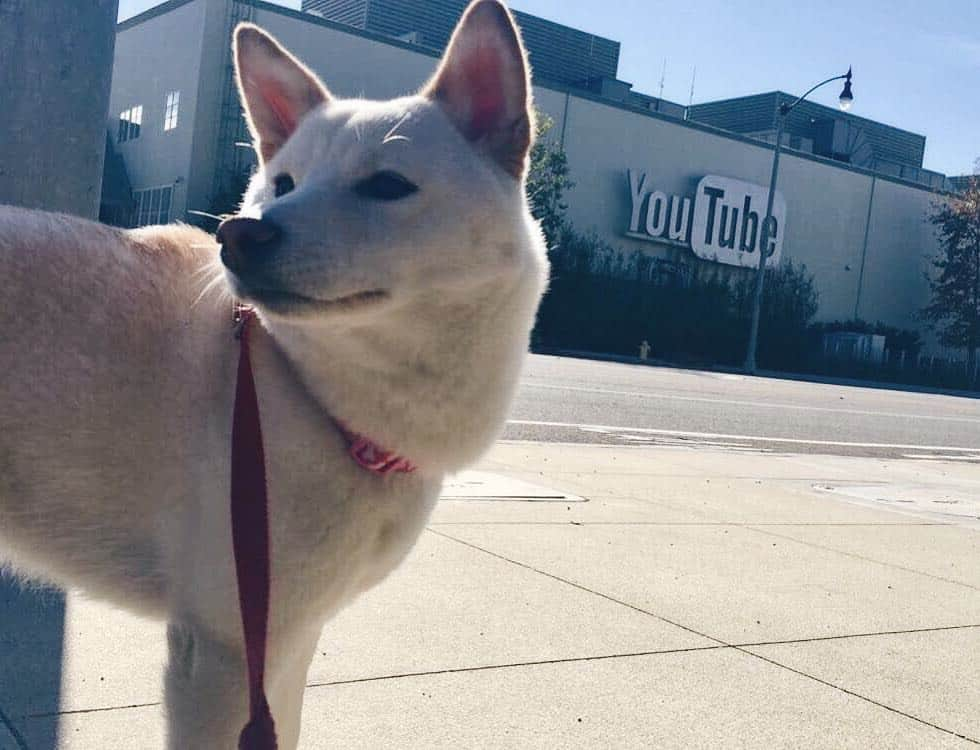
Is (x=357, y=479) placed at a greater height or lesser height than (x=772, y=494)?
greater

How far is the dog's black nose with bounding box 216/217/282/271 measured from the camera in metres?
2.07

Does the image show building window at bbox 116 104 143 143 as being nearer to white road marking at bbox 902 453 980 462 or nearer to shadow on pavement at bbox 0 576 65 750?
white road marking at bbox 902 453 980 462

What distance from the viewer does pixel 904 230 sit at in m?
51.1

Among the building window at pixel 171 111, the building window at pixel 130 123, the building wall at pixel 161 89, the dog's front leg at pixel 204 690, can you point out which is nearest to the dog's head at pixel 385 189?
the dog's front leg at pixel 204 690

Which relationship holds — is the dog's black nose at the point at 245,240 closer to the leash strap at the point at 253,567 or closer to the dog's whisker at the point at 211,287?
the dog's whisker at the point at 211,287

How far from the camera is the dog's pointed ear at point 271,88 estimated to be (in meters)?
2.61

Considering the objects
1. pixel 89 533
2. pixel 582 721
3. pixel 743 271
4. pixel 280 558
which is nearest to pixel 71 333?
pixel 89 533

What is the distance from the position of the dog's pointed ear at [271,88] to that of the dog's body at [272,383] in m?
0.22

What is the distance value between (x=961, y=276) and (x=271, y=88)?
5122cm

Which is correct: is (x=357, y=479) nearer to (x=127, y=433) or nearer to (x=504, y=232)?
(x=127, y=433)

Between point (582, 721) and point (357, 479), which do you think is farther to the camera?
point (582, 721)

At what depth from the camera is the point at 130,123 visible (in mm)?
37188

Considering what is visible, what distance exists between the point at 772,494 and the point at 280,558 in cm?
584

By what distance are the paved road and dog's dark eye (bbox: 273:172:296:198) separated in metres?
6.83
